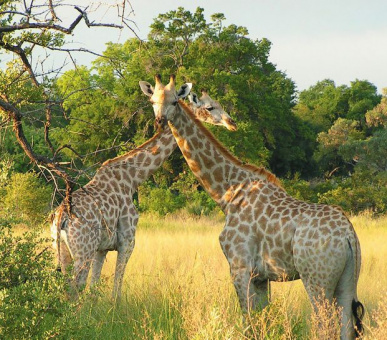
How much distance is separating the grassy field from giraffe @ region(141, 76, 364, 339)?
0.24 metres

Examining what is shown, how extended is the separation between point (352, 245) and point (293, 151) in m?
31.2

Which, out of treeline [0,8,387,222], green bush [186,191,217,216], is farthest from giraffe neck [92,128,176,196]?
green bush [186,191,217,216]

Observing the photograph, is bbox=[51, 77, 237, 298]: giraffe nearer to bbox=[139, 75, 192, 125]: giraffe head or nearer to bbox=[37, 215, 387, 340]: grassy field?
bbox=[139, 75, 192, 125]: giraffe head

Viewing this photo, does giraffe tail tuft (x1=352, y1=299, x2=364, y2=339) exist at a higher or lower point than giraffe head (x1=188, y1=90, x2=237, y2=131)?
lower

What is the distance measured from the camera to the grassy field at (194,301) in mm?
5148

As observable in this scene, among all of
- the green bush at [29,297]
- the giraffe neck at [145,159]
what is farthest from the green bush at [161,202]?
the green bush at [29,297]

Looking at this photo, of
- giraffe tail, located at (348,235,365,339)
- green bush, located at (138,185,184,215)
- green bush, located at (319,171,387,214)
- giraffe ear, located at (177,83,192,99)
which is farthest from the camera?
green bush, located at (138,185,184,215)

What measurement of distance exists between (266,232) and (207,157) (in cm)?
104

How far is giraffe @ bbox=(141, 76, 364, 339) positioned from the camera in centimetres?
543

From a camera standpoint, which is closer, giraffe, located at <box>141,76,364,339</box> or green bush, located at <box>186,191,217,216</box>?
giraffe, located at <box>141,76,364,339</box>

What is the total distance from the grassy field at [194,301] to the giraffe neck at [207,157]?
2.59 feet

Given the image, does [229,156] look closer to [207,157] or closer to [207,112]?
[207,157]

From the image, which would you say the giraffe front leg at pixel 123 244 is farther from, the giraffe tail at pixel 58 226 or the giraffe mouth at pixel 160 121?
the giraffe mouth at pixel 160 121

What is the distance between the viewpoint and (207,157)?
6.44 metres
